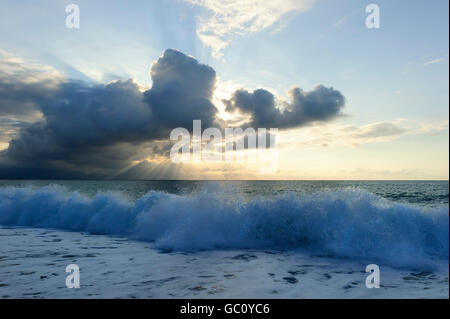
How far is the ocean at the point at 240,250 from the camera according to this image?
6.60 m

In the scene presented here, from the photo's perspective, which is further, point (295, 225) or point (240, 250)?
point (295, 225)

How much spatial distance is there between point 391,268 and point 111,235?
42.8 feet

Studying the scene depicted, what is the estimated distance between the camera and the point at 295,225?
11.8 meters

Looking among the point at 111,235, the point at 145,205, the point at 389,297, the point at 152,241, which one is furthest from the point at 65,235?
the point at 389,297

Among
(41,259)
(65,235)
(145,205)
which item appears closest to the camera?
(41,259)

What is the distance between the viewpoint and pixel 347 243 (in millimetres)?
9938

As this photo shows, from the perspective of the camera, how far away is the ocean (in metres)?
6.60

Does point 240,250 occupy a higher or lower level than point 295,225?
lower

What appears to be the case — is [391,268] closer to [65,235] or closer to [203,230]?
[203,230]

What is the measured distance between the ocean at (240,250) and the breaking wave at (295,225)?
0.04 m

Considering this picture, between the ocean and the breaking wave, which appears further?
the breaking wave

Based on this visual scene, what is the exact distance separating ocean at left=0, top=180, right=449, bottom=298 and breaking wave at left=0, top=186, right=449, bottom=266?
1.7 inches

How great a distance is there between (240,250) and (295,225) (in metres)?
2.77

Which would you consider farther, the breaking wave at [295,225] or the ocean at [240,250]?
the breaking wave at [295,225]
